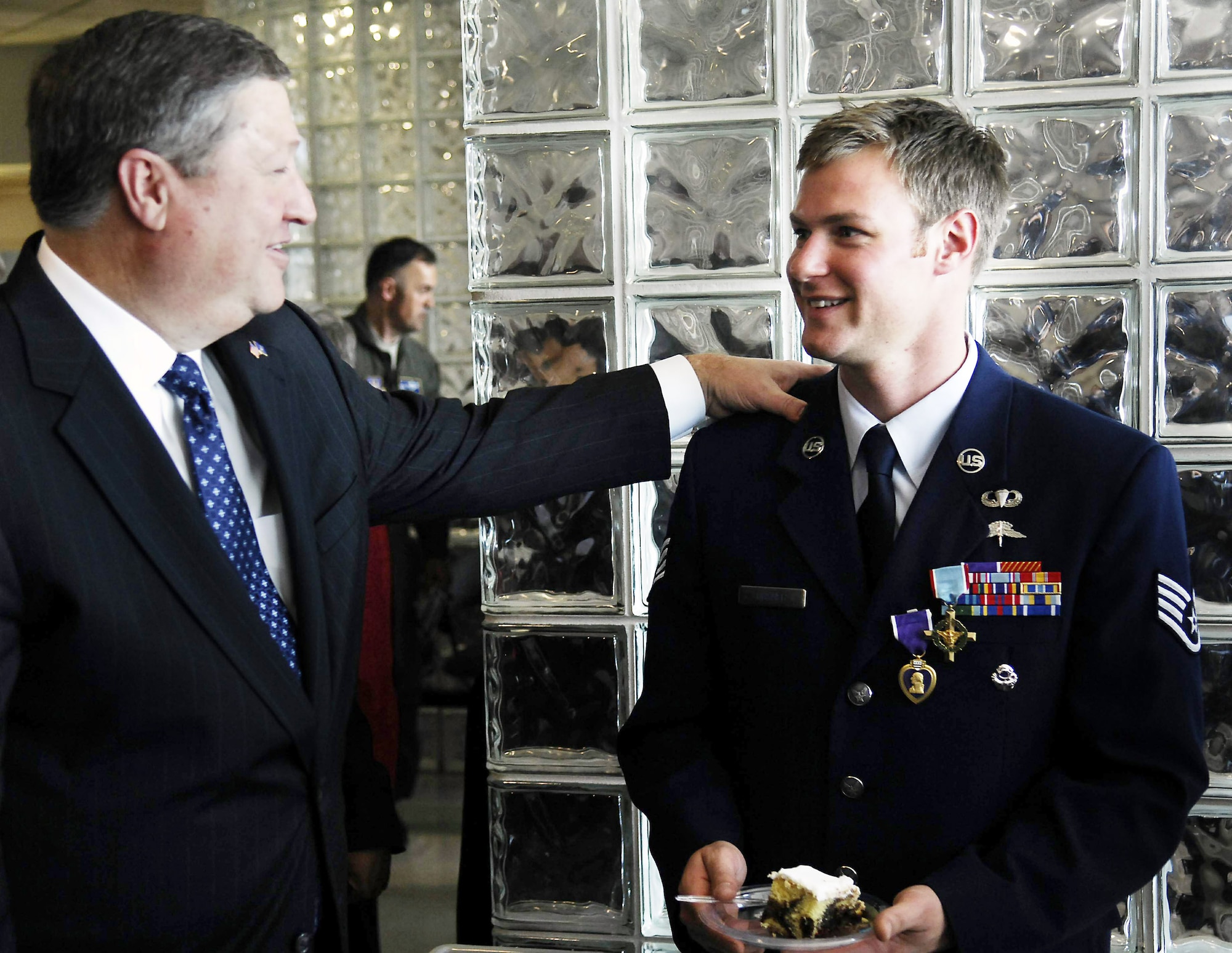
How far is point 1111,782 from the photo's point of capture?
1237 millimetres

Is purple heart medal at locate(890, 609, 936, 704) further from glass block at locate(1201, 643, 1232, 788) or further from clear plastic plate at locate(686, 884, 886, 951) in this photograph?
glass block at locate(1201, 643, 1232, 788)

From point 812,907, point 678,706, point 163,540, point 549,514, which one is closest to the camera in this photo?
point 812,907

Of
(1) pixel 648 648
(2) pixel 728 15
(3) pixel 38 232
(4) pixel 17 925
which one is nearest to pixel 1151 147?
(2) pixel 728 15

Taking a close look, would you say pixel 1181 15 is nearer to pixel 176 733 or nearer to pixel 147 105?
pixel 147 105

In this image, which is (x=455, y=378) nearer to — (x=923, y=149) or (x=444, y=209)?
(x=444, y=209)

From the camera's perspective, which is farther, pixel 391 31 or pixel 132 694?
pixel 391 31

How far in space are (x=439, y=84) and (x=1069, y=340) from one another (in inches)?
163

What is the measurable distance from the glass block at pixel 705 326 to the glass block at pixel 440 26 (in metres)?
3.79

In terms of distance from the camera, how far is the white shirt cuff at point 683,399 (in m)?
1.65

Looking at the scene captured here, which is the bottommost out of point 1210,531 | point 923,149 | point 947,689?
point 947,689

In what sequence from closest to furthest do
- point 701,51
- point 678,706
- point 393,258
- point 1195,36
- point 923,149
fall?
point 923,149 → point 678,706 → point 1195,36 → point 701,51 → point 393,258

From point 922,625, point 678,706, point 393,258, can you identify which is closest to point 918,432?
point 922,625

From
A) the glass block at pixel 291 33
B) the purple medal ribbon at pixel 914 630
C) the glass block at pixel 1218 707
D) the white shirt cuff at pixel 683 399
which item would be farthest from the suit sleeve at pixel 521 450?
the glass block at pixel 291 33

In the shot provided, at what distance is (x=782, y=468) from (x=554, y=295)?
1.75ft
